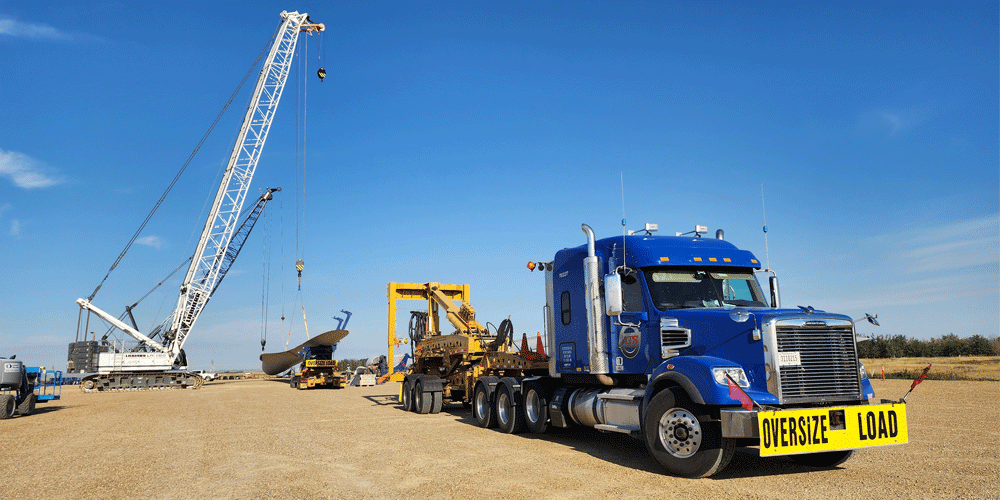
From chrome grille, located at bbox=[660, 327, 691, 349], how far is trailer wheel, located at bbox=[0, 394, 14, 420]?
65.0ft

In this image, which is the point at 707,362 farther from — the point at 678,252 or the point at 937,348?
the point at 937,348

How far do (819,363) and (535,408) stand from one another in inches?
239

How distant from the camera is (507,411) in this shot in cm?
1322

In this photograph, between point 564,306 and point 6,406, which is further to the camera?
point 6,406

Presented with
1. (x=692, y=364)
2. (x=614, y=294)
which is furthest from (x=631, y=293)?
(x=692, y=364)

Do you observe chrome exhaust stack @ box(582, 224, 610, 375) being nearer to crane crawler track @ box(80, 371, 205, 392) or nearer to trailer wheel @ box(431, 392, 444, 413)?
trailer wheel @ box(431, 392, 444, 413)

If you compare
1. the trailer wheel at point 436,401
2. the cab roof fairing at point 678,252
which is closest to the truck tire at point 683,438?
the cab roof fairing at point 678,252

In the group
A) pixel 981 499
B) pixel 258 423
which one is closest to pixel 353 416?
pixel 258 423

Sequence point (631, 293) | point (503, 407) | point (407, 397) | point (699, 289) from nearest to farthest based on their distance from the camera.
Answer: point (699, 289)
point (631, 293)
point (503, 407)
point (407, 397)

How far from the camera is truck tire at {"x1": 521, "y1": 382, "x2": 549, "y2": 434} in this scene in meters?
12.1

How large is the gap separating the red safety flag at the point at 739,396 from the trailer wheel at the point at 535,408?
5.20m

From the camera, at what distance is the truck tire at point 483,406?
14.0 meters

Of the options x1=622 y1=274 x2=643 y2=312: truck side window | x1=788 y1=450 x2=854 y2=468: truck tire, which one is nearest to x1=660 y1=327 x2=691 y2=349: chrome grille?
x1=622 y1=274 x2=643 y2=312: truck side window

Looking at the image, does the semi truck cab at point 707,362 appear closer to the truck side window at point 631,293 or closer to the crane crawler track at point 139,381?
the truck side window at point 631,293
